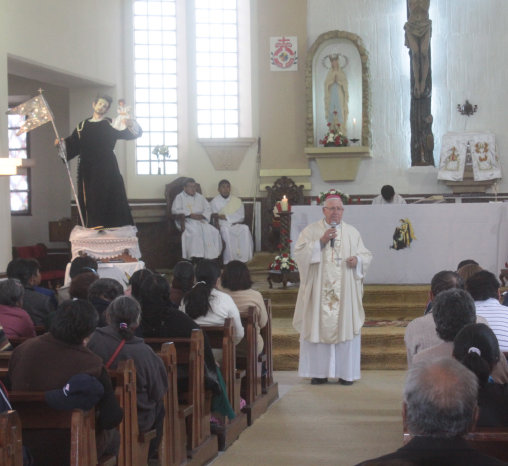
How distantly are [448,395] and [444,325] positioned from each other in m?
1.95

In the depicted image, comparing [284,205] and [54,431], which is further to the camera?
[284,205]

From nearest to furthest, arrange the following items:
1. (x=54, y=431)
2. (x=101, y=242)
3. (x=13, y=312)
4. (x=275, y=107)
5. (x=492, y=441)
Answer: (x=492, y=441) < (x=54, y=431) < (x=13, y=312) < (x=101, y=242) < (x=275, y=107)

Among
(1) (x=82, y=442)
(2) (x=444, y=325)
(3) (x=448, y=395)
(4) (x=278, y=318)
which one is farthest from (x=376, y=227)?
(3) (x=448, y=395)

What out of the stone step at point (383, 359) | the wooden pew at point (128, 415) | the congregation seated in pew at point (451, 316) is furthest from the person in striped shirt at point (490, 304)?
the stone step at point (383, 359)

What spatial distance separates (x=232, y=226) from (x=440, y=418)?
1139 cm

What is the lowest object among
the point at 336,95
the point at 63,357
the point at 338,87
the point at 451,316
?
the point at 63,357

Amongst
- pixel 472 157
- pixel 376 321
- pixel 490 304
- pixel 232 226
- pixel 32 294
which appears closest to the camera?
pixel 490 304

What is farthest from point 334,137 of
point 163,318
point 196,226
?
point 163,318

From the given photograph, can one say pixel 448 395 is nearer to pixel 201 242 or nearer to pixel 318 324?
pixel 318 324

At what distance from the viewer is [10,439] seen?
2867mm

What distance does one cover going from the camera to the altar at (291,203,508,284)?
422 inches

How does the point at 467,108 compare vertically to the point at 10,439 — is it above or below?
above

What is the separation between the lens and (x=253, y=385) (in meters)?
6.85

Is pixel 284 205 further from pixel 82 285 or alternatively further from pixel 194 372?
pixel 194 372
